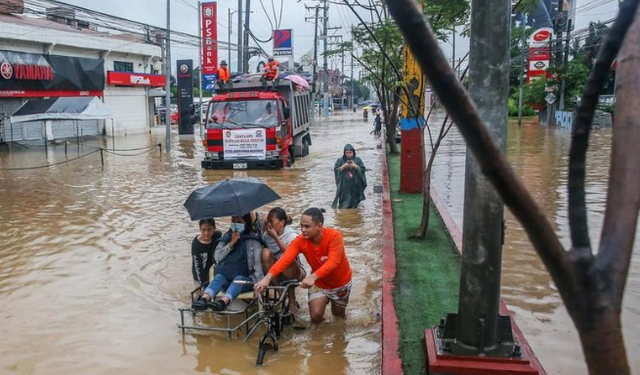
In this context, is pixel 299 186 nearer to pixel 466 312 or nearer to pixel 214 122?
pixel 214 122

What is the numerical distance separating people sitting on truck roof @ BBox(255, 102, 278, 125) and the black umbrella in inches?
417

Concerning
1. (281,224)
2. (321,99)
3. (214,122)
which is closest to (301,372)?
(281,224)

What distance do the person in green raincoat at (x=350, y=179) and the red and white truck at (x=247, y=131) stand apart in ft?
19.2

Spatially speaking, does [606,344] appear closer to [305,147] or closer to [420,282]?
[420,282]

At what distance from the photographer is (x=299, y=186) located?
46.9ft

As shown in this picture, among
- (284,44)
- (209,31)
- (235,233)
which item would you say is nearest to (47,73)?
(209,31)

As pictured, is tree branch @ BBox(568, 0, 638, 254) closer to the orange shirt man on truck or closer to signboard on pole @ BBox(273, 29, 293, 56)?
the orange shirt man on truck

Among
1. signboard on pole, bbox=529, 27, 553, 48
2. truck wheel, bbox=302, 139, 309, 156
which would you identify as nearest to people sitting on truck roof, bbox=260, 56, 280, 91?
truck wheel, bbox=302, 139, 309, 156

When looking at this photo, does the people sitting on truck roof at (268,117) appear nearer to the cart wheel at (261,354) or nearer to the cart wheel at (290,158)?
the cart wheel at (290,158)

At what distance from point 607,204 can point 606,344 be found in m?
0.33

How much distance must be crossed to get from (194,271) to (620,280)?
5.19 metres

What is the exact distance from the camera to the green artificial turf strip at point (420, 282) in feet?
16.0

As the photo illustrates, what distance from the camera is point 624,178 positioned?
4.59 feet

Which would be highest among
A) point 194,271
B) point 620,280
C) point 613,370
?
point 620,280
